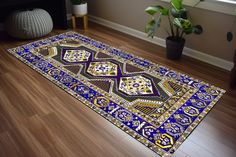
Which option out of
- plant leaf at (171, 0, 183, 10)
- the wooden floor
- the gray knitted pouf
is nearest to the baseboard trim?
the wooden floor

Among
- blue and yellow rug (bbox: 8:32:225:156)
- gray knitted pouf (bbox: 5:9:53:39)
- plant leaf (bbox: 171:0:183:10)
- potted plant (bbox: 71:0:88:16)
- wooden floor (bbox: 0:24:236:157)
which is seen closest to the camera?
wooden floor (bbox: 0:24:236:157)

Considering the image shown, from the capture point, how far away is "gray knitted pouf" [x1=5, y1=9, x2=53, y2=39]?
2955 millimetres

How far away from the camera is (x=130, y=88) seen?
2.17 m

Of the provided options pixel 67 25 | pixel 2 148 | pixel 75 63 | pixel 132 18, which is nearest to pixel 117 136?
pixel 2 148

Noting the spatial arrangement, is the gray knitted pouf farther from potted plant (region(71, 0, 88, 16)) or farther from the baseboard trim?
the baseboard trim

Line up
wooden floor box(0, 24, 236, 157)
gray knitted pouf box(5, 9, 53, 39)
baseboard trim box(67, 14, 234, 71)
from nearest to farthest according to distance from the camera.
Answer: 1. wooden floor box(0, 24, 236, 157)
2. baseboard trim box(67, 14, 234, 71)
3. gray knitted pouf box(5, 9, 53, 39)

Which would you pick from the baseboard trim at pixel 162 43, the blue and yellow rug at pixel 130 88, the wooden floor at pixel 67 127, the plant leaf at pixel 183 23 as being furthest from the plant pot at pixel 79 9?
the plant leaf at pixel 183 23

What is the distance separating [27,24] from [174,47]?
6.30 ft

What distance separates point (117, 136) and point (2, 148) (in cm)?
81

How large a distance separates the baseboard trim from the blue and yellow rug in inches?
18.4

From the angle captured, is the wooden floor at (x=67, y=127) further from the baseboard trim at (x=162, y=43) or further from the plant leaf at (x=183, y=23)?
the plant leaf at (x=183, y=23)

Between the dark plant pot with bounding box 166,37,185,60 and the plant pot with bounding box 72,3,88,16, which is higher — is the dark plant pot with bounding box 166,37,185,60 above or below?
below

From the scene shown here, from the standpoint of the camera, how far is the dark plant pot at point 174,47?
256 cm

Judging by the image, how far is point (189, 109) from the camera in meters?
1.90
